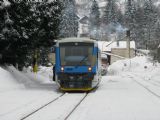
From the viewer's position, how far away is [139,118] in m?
12.3

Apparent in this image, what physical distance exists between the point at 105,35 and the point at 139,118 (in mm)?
160471

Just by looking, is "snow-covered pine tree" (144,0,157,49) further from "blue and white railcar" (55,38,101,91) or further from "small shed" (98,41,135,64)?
"blue and white railcar" (55,38,101,91)

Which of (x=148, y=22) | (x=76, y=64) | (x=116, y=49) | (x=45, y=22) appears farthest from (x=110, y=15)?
(x=76, y=64)

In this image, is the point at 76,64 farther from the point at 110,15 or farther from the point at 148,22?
the point at 110,15

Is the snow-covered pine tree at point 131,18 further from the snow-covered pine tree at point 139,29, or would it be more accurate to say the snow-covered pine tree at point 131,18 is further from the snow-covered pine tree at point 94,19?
the snow-covered pine tree at point 94,19

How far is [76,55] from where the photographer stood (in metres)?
23.6

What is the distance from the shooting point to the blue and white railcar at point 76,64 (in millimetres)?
23109

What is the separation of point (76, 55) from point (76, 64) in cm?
56

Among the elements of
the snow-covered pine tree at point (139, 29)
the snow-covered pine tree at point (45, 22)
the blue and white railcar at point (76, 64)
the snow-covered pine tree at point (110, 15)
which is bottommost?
the blue and white railcar at point (76, 64)

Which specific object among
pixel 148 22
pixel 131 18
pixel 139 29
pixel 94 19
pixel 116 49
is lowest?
pixel 116 49

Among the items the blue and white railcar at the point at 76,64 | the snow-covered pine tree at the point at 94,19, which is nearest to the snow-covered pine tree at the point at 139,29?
the snow-covered pine tree at the point at 94,19

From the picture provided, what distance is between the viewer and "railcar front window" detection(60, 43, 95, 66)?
23.4m

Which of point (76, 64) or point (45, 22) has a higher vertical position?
point (45, 22)

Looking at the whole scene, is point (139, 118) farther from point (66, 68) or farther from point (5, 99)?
point (66, 68)
